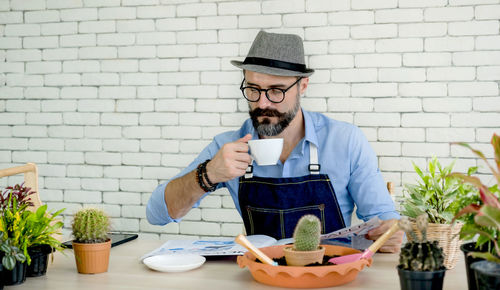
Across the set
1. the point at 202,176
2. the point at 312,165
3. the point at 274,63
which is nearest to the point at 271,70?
the point at 274,63

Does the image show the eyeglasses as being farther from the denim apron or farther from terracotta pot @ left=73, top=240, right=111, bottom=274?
terracotta pot @ left=73, top=240, right=111, bottom=274

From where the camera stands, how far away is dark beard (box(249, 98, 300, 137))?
2.15 m

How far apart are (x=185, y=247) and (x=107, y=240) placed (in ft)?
1.09

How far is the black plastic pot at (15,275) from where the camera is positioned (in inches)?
53.7

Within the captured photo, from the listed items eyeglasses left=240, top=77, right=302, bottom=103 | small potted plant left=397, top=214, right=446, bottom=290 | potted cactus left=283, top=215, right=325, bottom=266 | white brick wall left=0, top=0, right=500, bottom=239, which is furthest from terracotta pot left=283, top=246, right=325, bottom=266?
white brick wall left=0, top=0, right=500, bottom=239

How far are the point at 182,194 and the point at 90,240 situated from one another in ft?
2.10

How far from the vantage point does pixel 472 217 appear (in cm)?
116

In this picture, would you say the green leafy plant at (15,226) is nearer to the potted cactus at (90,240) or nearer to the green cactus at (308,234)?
the potted cactus at (90,240)

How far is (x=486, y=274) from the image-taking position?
990mm

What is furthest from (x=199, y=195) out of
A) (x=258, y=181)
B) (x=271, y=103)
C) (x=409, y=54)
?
(x=409, y=54)

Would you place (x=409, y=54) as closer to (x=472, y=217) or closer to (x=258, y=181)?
(x=258, y=181)

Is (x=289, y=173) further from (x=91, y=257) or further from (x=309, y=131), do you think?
(x=91, y=257)

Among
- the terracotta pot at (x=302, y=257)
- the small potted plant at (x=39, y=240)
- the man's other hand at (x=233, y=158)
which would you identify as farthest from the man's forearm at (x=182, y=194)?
the terracotta pot at (x=302, y=257)

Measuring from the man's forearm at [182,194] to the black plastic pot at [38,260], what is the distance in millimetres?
656
